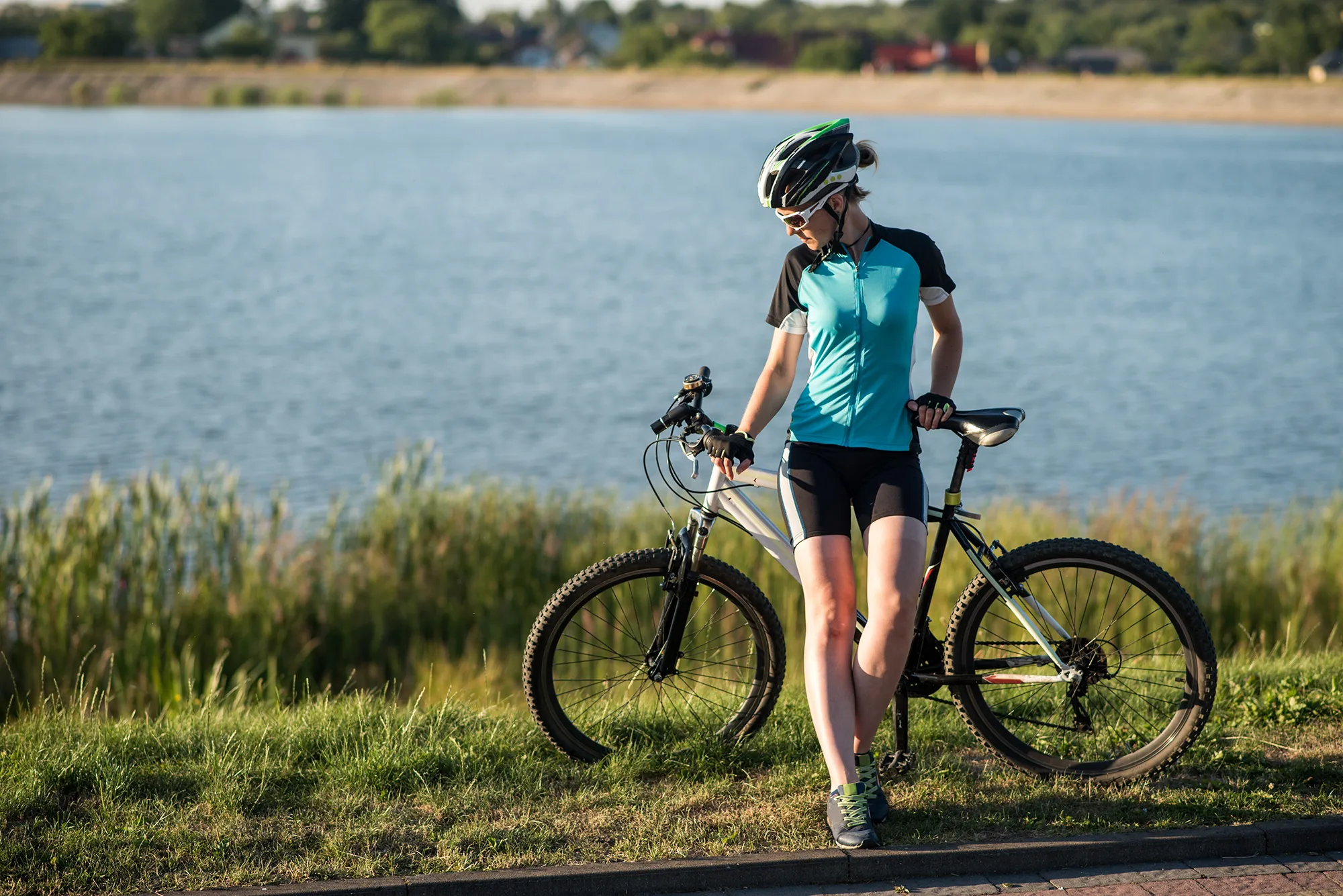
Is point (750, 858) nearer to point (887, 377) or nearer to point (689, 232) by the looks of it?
point (887, 377)

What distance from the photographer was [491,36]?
530 feet

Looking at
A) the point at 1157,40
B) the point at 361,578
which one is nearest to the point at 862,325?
the point at 361,578

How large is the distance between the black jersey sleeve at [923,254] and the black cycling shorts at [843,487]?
56cm

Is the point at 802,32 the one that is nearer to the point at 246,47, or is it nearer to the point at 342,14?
the point at 342,14

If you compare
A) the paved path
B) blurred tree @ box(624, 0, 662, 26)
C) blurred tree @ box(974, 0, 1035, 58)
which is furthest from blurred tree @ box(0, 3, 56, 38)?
the paved path

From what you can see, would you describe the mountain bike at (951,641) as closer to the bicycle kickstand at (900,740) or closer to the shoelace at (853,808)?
the bicycle kickstand at (900,740)

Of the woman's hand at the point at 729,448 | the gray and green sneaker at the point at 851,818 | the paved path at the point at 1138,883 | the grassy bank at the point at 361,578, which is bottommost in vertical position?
the grassy bank at the point at 361,578

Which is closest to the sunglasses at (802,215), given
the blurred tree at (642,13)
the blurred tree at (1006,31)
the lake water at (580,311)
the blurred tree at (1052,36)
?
the lake water at (580,311)

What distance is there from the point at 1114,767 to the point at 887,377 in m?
1.62

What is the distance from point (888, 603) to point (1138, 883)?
1113 millimetres

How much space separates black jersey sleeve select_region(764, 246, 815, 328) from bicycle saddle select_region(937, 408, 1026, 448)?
2.08 ft

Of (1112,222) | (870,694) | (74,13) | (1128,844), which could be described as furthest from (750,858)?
(74,13)

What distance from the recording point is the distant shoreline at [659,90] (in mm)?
87438

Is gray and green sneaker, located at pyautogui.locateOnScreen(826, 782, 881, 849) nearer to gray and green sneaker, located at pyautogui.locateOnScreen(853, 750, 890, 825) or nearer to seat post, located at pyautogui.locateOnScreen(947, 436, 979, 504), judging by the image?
gray and green sneaker, located at pyautogui.locateOnScreen(853, 750, 890, 825)
